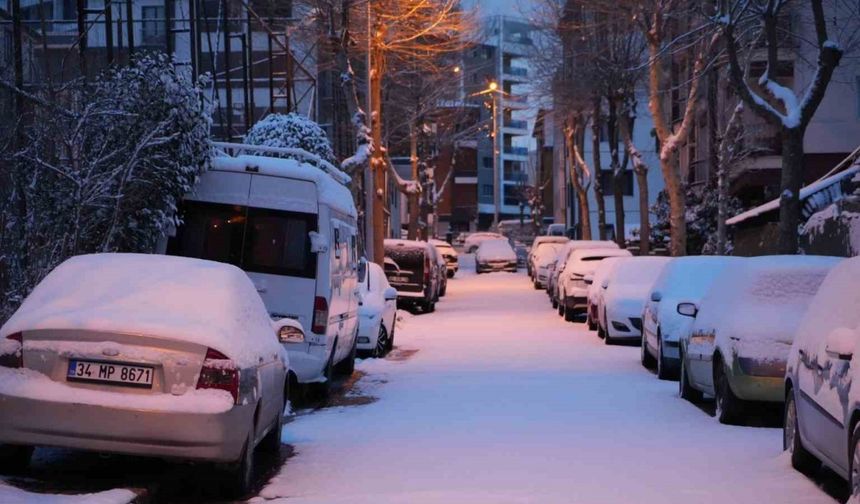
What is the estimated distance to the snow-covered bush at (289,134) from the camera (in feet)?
79.0

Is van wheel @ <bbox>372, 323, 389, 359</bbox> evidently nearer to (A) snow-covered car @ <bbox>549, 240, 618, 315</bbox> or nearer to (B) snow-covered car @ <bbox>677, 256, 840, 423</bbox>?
(B) snow-covered car @ <bbox>677, 256, 840, 423</bbox>

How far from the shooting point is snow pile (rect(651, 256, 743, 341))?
1650 centimetres

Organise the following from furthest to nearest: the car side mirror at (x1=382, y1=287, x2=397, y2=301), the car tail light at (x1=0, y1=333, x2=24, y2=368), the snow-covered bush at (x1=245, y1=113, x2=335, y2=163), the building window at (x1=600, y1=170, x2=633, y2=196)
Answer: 1. the building window at (x1=600, y1=170, x2=633, y2=196)
2. the snow-covered bush at (x1=245, y1=113, x2=335, y2=163)
3. the car side mirror at (x1=382, y1=287, x2=397, y2=301)
4. the car tail light at (x1=0, y1=333, x2=24, y2=368)

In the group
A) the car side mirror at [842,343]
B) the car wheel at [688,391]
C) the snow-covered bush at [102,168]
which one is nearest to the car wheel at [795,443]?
the car side mirror at [842,343]

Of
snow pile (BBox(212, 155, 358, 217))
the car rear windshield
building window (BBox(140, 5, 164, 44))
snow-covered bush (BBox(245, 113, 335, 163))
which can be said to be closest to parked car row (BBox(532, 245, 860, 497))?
snow pile (BBox(212, 155, 358, 217))

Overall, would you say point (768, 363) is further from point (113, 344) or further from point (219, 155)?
point (219, 155)

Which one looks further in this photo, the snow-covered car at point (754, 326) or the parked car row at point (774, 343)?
the snow-covered car at point (754, 326)

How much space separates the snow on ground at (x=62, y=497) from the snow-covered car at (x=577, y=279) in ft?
71.7

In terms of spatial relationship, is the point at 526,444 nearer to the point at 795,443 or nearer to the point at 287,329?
the point at 287,329

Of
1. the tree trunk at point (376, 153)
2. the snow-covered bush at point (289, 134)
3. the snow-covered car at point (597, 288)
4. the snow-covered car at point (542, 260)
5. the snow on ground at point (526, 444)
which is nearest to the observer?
the snow on ground at point (526, 444)

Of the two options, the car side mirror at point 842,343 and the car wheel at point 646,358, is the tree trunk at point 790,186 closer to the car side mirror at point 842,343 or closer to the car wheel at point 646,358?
the car wheel at point 646,358

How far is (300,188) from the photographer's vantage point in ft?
44.2

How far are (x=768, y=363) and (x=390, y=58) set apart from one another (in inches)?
1132

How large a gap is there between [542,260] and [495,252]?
15.5 meters
